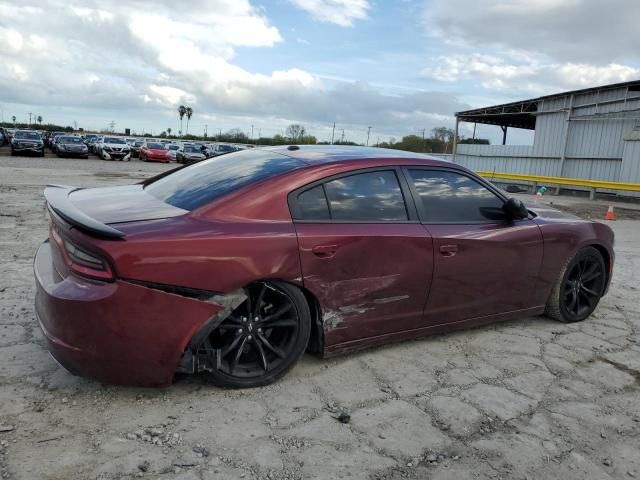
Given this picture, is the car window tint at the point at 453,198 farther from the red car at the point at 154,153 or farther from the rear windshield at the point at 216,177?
the red car at the point at 154,153

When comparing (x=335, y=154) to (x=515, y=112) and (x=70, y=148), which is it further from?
(x=70, y=148)

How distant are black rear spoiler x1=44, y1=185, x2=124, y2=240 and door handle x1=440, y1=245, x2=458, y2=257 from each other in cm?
212

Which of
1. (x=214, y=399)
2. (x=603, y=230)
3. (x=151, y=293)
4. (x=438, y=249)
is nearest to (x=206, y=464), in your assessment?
(x=214, y=399)

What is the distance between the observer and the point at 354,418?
288 centimetres

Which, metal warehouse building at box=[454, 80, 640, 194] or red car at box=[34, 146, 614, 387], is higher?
metal warehouse building at box=[454, 80, 640, 194]

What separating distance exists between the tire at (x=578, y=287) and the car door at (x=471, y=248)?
16.3 inches

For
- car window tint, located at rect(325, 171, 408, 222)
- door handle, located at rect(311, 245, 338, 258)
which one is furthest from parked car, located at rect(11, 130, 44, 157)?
door handle, located at rect(311, 245, 338, 258)

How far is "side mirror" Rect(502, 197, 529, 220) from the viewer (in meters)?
3.99

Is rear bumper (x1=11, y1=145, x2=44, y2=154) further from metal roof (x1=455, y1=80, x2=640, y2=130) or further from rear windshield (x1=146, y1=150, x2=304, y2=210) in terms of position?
rear windshield (x1=146, y1=150, x2=304, y2=210)

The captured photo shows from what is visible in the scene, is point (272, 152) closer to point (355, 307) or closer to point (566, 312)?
point (355, 307)

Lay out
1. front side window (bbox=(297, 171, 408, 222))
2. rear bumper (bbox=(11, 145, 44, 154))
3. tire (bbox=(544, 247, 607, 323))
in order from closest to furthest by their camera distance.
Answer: front side window (bbox=(297, 171, 408, 222)), tire (bbox=(544, 247, 607, 323)), rear bumper (bbox=(11, 145, 44, 154))

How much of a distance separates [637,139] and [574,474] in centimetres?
2302

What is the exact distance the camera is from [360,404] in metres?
3.04

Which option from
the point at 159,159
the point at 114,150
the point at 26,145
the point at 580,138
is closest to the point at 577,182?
the point at 580,138
